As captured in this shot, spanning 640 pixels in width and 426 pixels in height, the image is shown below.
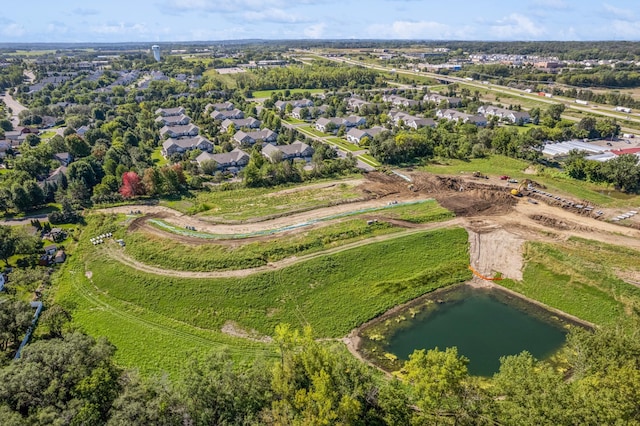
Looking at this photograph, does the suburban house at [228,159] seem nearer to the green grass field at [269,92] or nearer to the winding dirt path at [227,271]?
the winding dirt path at [227,271]

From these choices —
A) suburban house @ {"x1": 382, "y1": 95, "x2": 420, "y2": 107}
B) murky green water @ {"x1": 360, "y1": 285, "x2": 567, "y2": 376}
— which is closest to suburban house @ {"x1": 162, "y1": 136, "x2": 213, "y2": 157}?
murky green water @ {"x1": 360, "y1": 285, "x2": 567, "y2": 376}

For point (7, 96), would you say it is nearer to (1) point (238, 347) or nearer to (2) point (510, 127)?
(1) point (238, 347)

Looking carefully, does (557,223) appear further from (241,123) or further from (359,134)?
(241,123)

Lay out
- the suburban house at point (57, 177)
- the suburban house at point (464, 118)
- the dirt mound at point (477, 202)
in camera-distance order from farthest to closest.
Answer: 1. the suburban house at point (464, 118)
2. the suburban house at point (57, 177)
3. the dirt mound at point (477, 202)

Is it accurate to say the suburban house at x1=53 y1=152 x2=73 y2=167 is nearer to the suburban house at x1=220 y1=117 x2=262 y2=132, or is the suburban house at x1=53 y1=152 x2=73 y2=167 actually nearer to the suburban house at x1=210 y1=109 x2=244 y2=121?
the suburban house at x1=220 y1=117 x2=262 y2=132

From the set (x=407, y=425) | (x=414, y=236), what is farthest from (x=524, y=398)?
(x=414, y=236)

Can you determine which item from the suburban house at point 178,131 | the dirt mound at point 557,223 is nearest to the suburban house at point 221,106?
the suburban house at point 178,131
